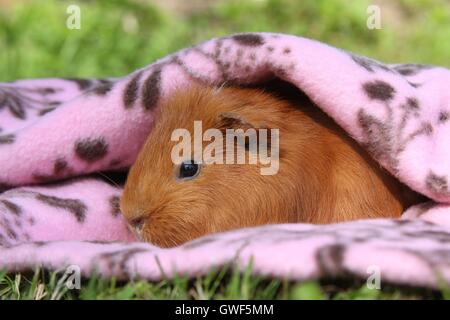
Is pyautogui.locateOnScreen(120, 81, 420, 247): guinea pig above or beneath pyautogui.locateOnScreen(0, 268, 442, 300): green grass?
above

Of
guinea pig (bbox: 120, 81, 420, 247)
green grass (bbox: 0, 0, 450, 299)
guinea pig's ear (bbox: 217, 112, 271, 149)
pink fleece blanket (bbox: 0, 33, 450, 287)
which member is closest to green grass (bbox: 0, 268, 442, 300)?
pink fleece blanket (bbox: 0, 33, 450, 287)

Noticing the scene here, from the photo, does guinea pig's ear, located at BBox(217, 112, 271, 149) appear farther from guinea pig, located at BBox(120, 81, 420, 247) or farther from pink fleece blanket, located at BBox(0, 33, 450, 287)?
pink fleece blanket, located at BBox(0, 33, 450, 287)

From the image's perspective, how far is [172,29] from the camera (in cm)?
532

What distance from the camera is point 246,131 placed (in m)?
2.36

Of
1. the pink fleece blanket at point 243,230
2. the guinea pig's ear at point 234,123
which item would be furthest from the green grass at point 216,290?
the guinea pig's ear at point 234,123

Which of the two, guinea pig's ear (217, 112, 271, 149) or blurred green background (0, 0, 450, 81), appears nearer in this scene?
guinea pig's ear (217, 112, 271, 149)

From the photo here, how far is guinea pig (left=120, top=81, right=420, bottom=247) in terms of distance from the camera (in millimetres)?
2314

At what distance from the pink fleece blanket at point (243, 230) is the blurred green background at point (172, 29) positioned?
5.05 ft

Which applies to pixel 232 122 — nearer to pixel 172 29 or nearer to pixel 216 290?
pixel 216 290

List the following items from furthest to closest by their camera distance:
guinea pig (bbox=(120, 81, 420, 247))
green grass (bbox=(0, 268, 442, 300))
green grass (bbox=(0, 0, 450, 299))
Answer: green grass (bbox=(0, 0, 450, 299))
guinea pig (bbox=(120, 81, 420, 247))
green grass (bbox=(0, 268, 442, 300))

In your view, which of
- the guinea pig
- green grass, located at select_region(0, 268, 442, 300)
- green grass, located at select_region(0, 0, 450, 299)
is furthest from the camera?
green grass, located at select_region(0, 0, 450, 299)

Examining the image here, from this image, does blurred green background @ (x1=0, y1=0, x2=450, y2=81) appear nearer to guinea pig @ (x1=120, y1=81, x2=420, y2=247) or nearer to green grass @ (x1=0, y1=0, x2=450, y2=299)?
green grass @ (x1=0, y1=0, x2=450, y2=299)

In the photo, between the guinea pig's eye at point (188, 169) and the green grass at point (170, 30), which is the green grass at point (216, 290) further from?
the green grass at point (170, 30)

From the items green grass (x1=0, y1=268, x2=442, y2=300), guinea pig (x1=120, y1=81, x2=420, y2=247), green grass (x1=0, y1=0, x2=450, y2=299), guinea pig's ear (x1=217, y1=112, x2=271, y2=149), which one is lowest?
green grass (x1=0, y1=268, x2=442, y2=300)
